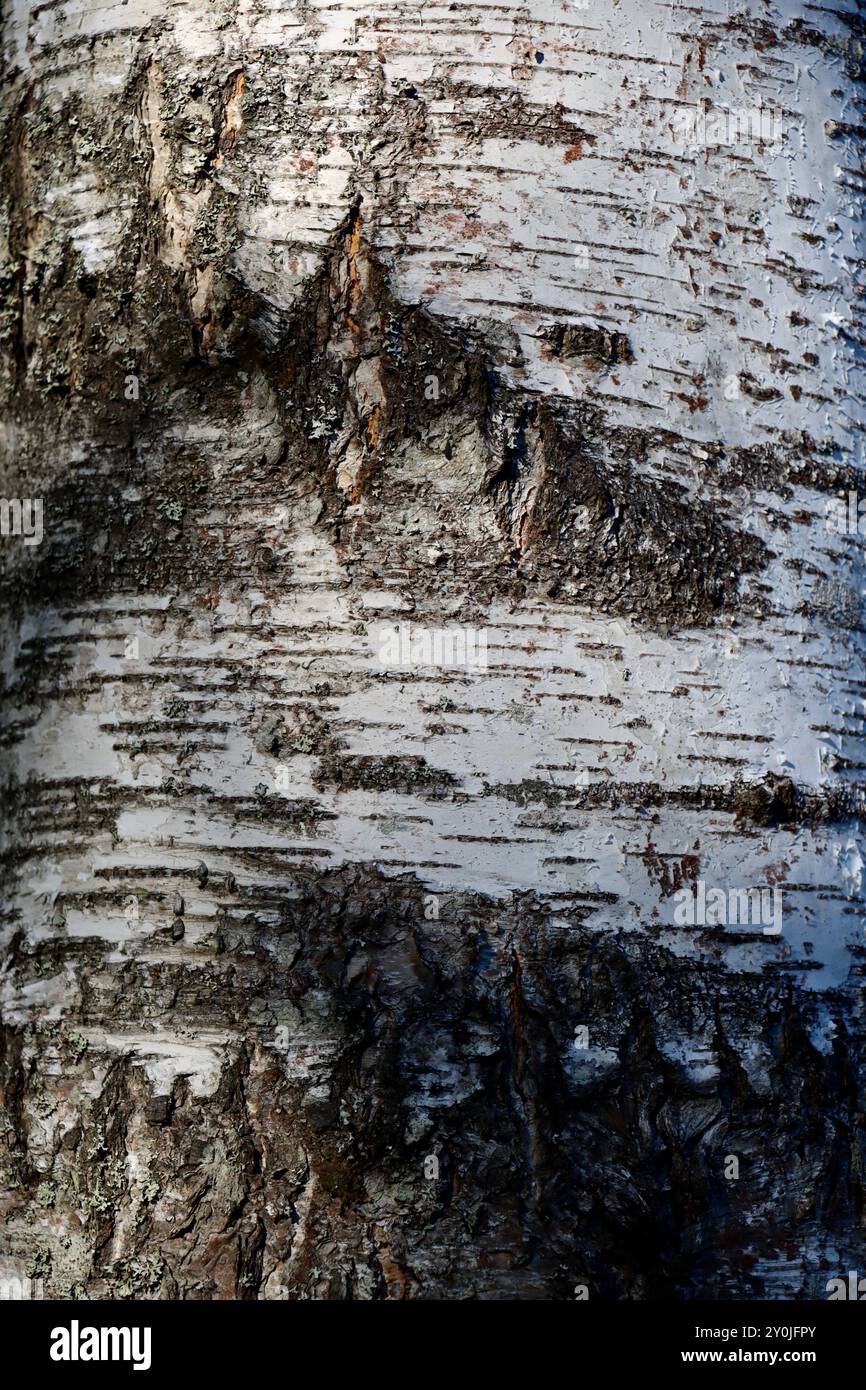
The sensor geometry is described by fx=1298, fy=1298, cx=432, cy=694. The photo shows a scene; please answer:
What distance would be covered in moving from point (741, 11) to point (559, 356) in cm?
58

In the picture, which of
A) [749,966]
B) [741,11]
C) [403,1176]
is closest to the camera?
[403,1176]

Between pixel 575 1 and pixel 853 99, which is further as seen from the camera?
pixel 853 99

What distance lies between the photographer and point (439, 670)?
1555 millimetres

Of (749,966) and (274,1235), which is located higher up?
(749,966)

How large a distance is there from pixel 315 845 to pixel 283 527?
395 mm

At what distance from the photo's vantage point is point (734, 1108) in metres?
1.52

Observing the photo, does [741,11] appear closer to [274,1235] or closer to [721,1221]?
[721,1221]

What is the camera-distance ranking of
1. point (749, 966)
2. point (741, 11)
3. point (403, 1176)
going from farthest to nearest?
point (741, 11)
point (749, 966)
point (403, 1176)

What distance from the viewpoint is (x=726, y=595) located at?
165cm

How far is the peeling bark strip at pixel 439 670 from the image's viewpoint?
4.86 ft

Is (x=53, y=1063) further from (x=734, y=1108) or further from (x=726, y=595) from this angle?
(x=726, y=595)

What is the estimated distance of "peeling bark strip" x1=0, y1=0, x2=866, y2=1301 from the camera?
1.48 metres

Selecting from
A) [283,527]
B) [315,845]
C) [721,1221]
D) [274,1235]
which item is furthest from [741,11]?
[274,1235]

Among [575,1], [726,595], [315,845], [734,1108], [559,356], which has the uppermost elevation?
[575,1]
